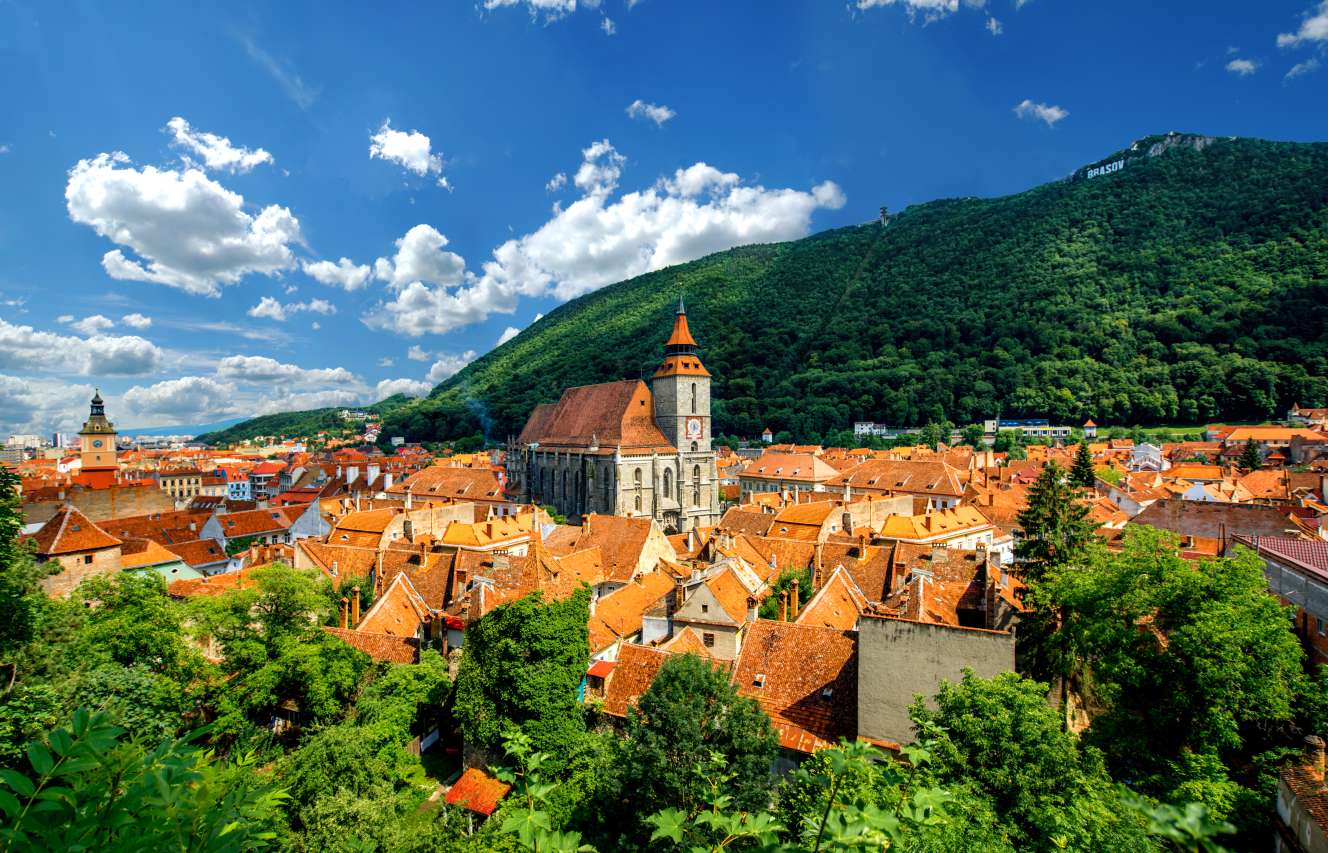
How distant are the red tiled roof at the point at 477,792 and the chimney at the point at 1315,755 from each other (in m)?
20.0

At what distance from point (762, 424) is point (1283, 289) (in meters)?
116

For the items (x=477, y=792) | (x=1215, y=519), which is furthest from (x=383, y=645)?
(x=1215, y=519)

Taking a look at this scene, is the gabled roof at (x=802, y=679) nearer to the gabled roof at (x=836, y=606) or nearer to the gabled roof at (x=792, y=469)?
the gabled roof at (x=836, y=606)

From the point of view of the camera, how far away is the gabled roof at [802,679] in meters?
19.5

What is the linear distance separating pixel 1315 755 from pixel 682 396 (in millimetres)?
59426

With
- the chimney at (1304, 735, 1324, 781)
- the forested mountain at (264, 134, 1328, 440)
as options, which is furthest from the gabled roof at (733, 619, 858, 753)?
the forested mountain at (264, 134, 1328, 440)

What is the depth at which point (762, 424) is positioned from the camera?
542 feet

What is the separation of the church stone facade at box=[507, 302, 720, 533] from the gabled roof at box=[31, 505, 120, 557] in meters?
41.9

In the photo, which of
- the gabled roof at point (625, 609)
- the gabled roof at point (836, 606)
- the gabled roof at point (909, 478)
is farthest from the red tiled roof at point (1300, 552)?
the gabled roof at point (909, 478)

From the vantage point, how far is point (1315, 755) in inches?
580

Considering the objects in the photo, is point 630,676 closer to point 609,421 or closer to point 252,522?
point 252,522

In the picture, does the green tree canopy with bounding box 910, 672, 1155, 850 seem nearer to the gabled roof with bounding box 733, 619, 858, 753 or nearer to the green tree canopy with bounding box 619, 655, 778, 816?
the green tree canopy with bounding box 619, 655, 778, 816

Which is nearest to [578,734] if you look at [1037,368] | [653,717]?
[653,717]

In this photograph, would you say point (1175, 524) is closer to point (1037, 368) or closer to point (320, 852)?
point (320, 852)
